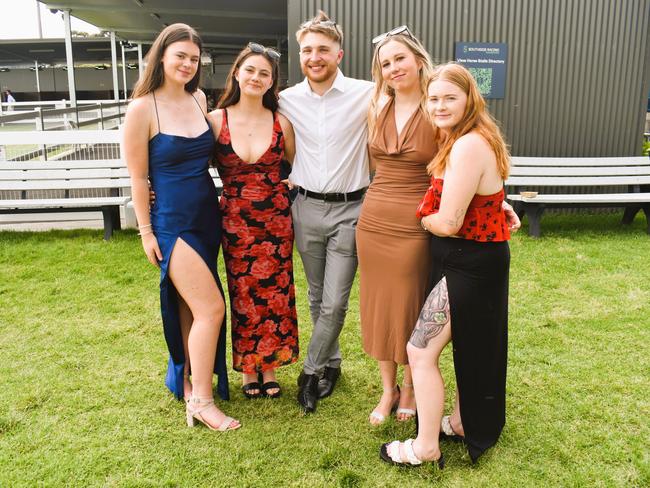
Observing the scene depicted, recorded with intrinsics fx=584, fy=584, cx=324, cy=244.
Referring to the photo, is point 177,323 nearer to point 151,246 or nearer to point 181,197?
point 151,246

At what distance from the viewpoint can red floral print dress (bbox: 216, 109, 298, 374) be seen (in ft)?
10.00

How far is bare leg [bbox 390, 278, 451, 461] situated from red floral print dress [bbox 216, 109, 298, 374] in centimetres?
91

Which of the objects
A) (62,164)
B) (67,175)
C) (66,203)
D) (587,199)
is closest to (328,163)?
(66,203)

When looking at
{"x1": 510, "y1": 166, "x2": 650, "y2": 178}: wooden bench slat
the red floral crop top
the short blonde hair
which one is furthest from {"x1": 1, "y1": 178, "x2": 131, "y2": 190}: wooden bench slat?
the red floral crop top

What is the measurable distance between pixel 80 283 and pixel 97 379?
2.07 metres

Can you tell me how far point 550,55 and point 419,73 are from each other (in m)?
6.49

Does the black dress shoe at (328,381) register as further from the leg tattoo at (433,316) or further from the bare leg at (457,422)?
the leg tattoo at (433,316)

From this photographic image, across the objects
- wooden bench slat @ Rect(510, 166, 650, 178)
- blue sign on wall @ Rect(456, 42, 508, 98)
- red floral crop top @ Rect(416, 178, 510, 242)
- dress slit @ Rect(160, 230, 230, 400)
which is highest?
blue sign on wall @ Rect(456, 42, 508, 98)

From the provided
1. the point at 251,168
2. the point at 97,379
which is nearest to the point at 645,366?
the point at 251,168

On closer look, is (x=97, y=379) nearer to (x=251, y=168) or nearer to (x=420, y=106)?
(x=251, y=168)

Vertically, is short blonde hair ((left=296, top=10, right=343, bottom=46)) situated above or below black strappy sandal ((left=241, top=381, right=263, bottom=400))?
above

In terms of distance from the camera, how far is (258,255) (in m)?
3.15

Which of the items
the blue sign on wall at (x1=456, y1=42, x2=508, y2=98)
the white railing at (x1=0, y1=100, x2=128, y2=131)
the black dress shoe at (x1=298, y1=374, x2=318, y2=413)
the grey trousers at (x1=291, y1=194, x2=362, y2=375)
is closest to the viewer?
the grey trousers at (x1=291, y1=194, x2=362, y2=375)

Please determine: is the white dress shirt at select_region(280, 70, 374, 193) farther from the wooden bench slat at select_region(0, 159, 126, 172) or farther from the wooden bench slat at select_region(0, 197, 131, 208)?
the wooden bench slat at select_region(0, 159, 126, 172)
